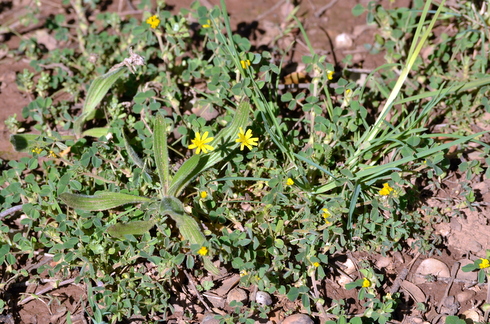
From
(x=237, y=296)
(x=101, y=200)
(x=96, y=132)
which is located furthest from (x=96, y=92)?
(x=237, y=296)

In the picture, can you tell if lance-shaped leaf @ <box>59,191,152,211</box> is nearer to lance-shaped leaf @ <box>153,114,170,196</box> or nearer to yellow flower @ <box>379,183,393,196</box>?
lance-shaped leaf @ <box>153,114,170,196</box>

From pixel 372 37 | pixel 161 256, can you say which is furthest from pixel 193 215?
pixel 372 37

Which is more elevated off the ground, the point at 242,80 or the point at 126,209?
the point at 242,80

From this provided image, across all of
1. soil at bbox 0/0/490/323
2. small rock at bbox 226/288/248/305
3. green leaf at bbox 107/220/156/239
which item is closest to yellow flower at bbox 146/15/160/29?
soil at bbox 0/0/490/323

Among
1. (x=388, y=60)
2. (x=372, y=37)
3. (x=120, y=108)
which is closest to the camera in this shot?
(x=120, y=108)

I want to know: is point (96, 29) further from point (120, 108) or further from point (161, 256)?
point (161, 256)

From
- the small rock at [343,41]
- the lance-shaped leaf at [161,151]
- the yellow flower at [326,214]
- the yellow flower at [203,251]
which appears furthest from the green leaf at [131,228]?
the small rock at [343,41]
